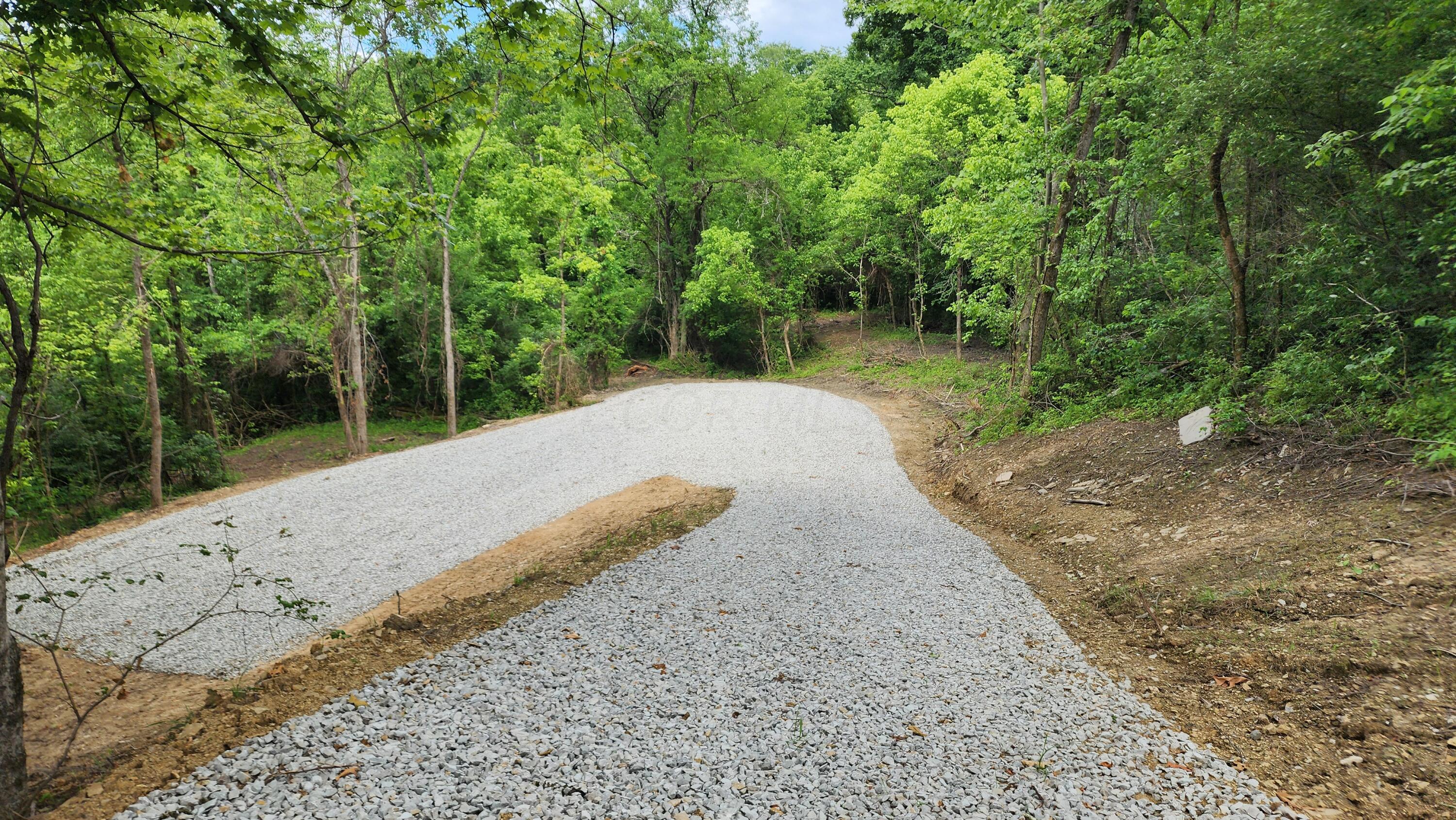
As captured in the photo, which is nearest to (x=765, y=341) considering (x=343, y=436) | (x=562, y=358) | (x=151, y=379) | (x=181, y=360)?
(x=562, y=358)

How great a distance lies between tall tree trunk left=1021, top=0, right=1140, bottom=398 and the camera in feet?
27.3

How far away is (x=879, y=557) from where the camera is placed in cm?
632

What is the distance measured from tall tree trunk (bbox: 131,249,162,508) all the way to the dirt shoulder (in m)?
13.0

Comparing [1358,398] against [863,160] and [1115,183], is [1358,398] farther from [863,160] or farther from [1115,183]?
[863,160]

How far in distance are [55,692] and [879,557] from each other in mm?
6619

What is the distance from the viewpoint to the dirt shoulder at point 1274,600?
2.93m

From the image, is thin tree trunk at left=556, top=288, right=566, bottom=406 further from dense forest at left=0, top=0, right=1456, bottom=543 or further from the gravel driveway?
the gravel driveway

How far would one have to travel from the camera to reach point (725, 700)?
3.75 metres

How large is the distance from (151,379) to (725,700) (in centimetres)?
1189

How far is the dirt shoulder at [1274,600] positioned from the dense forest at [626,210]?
64 cm

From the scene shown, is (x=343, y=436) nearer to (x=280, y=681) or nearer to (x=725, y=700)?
(x=280, y=681)

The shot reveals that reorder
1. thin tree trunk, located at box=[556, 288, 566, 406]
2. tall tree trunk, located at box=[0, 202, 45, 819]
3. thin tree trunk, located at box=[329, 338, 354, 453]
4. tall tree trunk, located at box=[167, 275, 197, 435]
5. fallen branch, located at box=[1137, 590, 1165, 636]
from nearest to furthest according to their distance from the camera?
tall tree trunk, located at box=[0, 202, 45, 819] → fallen branch, located at box=[1137, 590, 1165, 636] → tall tree trunk, located at box=[167, 275, 197, 435] → thin tree trunk, located at box=[329, 338, 354, 453] → thin tree trunk, located at box=[556, 288, 566, 406]

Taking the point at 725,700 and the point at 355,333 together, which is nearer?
the point at 725,700

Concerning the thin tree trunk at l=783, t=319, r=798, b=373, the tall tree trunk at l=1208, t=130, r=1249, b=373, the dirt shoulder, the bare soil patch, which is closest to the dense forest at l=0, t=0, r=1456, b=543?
the tall tree trunk at l=1208, t=130, r=1249, b=373
